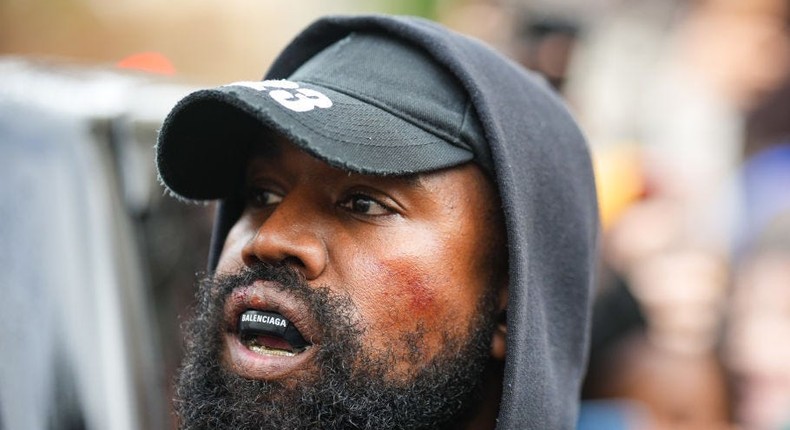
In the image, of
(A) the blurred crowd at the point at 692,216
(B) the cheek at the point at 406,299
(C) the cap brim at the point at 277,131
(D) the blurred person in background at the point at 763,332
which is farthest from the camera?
(D) the blurred person in background at the point at 763,332

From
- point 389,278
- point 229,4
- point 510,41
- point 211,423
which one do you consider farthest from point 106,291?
point 229,4

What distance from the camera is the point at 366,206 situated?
206 cm

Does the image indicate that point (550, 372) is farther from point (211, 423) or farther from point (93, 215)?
point (93, 215)

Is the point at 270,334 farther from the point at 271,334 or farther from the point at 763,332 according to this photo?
the point at 763,332

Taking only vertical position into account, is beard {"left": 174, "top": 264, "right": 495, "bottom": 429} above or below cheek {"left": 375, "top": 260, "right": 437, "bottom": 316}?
below

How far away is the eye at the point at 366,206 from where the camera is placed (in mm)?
2061

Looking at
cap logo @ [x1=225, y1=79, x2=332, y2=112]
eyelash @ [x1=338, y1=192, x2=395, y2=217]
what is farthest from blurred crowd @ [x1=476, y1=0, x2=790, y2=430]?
cap logo @ [x1=225, y1=79, x2=332, y2=112]

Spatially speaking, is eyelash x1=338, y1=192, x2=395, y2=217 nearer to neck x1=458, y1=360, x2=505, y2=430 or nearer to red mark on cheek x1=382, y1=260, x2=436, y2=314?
red mark on cheek x1=382, y1=260, x2=436, y2=314

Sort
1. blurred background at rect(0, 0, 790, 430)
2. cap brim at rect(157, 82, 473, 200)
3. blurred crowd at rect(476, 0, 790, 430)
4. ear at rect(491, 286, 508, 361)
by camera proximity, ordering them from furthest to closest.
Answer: blurred crowd at rect(476, 0, 790, 430)
blurred background at rect(0, 0, 790, 430)
ear at rect(491, 286, 508, 361)
cap brim at rect(157, 82, 473, 200)

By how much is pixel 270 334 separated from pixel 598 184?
3.16m

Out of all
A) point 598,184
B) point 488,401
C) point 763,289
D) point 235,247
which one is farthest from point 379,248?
point 763,289

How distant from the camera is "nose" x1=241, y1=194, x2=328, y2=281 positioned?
196 cm

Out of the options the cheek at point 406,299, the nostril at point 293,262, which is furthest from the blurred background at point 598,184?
the cheek at point 406,299

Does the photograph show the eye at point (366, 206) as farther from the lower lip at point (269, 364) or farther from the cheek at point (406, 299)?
the lower lip at point (269, 364)
